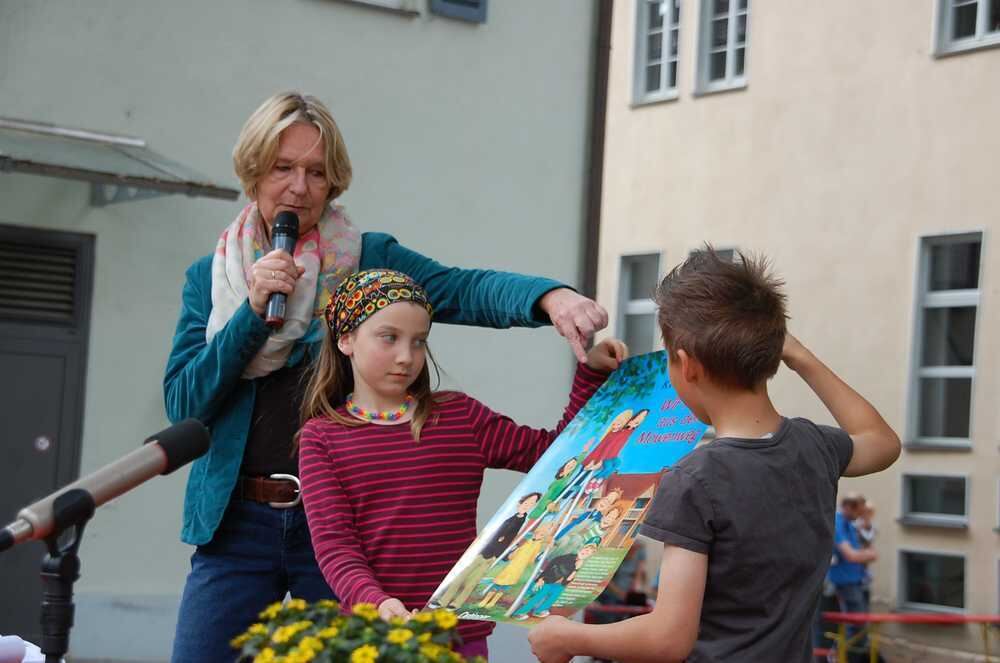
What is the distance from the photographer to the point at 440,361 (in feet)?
31.3

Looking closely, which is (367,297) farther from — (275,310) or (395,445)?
(395,445)

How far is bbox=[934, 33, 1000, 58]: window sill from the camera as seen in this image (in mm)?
15273

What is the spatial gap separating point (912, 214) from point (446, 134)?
7645mm

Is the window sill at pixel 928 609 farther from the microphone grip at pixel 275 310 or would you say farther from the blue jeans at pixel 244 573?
the microphone grip at pixel 275 310

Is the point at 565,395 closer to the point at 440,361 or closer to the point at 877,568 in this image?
the point at 440,361

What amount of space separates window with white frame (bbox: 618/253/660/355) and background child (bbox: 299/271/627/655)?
53.8 feet

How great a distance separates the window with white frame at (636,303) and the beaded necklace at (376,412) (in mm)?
16450

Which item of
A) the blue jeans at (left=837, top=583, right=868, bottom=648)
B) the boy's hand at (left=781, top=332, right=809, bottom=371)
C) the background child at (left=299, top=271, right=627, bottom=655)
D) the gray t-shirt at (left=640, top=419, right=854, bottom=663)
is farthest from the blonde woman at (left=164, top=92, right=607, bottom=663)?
the blue jeans at (left=837, top=583, right=868, bottom=648)

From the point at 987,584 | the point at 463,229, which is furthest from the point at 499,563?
the point at 987,584

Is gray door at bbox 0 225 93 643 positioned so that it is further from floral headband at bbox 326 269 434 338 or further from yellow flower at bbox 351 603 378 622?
yellow flower at bbox 351 603 378 622

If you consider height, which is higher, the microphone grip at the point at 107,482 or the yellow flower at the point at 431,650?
the microphone grip at the point at 107,482

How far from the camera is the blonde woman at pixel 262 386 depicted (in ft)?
10.3

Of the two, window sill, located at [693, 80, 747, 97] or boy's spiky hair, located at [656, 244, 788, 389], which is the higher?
window sill, located at [693, 80, 747, 97]

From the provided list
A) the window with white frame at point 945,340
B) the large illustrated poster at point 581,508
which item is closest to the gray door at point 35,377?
the large illustrated poster at point 581,508
